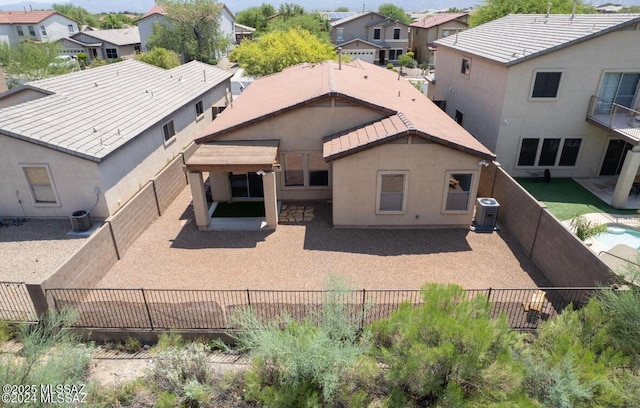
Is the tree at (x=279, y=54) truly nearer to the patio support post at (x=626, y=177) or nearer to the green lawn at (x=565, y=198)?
the green lawn at (x=565, y=198)

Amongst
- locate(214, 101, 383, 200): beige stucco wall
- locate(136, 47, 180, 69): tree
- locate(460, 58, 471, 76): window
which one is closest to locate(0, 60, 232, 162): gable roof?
locate(214, 101, 383, 200): beige stucco wall

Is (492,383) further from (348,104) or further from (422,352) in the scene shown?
(348,104)

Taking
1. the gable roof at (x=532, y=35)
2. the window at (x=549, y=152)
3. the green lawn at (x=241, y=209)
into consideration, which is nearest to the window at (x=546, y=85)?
the gable roof at (x=532, y=35)

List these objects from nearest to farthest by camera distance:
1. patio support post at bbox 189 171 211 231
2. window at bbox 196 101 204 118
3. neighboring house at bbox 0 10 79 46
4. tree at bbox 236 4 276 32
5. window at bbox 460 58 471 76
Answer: patio support post at bbox 189 171 211 231
window at bbox 460 58 471 76
window at bbox 196 101 204 118
neighboring house at bbox 0 10 79 46
tree at bbox 236 4 276 32

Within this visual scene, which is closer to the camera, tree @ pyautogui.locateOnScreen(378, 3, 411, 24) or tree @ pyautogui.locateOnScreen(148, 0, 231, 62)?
tree @ pyautogui.locateOnScreen(148, 0, 231, 62)

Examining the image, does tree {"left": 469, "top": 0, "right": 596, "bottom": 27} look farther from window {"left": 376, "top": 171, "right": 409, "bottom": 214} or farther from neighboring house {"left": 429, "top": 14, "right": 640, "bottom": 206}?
window {"left": 376, "top": 171, "right": 409, "bottom": 214}

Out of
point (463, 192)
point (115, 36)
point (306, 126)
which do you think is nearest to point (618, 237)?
point (463, 192)

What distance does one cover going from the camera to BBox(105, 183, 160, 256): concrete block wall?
13453mm

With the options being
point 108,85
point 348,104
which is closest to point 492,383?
point 348,104

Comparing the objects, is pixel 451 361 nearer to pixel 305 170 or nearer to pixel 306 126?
pixel 305 170

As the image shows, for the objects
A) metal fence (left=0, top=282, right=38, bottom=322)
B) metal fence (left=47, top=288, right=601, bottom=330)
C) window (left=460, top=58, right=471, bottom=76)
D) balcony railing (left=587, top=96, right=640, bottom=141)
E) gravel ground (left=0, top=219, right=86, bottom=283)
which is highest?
window (left=460, top=58, right=471, bottom=76)

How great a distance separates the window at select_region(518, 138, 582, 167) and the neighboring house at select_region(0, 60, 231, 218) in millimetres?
18001

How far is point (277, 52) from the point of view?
115 feet

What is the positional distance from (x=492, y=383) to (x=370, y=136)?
381 inches
